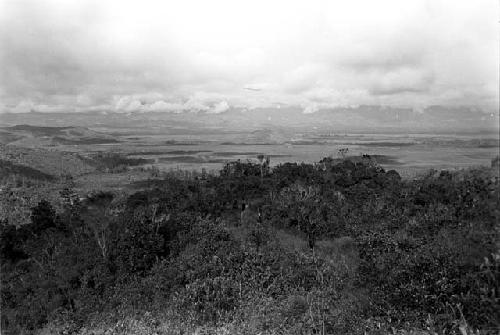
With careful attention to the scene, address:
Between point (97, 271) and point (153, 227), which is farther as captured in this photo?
point (153, 227)

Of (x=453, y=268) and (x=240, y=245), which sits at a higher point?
(x=453, y=268)

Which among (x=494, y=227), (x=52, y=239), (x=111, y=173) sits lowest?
(x=111, y=173)

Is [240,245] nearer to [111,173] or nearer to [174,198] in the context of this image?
[174,198]

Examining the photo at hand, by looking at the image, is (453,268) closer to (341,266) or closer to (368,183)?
(341,266)

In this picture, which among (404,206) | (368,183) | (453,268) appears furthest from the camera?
(368,183)

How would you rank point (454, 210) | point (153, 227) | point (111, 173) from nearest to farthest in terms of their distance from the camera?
point (153, 227) → point (454, 210) → point (111, 173)

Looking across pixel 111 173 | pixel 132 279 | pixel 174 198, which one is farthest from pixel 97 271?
pixel 111 173
